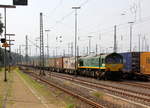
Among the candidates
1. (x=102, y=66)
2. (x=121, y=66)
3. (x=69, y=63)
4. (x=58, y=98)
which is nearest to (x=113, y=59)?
(x=121, y=66)

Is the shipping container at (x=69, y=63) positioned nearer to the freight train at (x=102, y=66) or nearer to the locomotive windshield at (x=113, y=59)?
the freight train at (x=102, y=66)

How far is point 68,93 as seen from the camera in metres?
17.5

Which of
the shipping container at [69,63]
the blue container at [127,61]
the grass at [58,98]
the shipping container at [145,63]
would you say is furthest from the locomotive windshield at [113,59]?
the shipping container at [69,63]

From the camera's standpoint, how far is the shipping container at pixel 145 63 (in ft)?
94.3

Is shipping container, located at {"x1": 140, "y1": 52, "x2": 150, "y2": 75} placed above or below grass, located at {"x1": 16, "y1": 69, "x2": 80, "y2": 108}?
above

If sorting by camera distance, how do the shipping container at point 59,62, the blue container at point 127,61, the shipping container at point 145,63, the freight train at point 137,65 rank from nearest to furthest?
the shipping container at point 145,63 < the freight train at point 137,65 < the blue container at point 127,61 < the shipping container at point 59,62

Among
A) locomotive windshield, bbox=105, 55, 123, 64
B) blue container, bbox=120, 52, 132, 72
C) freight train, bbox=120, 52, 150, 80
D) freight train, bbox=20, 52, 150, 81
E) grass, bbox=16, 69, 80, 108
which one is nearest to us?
grass, bbox=16, 69, 80, 108

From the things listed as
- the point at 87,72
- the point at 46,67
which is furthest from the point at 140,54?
A: the point at 46,67

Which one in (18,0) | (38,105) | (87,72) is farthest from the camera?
(87,72)

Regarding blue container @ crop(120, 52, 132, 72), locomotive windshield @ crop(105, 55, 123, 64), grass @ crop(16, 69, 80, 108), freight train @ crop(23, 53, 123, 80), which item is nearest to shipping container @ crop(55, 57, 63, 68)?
freight train @ crop(23, 53, 123, 80)

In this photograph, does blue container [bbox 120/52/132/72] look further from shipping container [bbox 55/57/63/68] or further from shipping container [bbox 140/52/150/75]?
shipping container [bbox 55/57/63/68]

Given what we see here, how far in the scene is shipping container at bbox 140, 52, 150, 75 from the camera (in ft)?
94.3

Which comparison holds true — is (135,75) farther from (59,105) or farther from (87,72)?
(59,105)

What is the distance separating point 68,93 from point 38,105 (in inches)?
193
